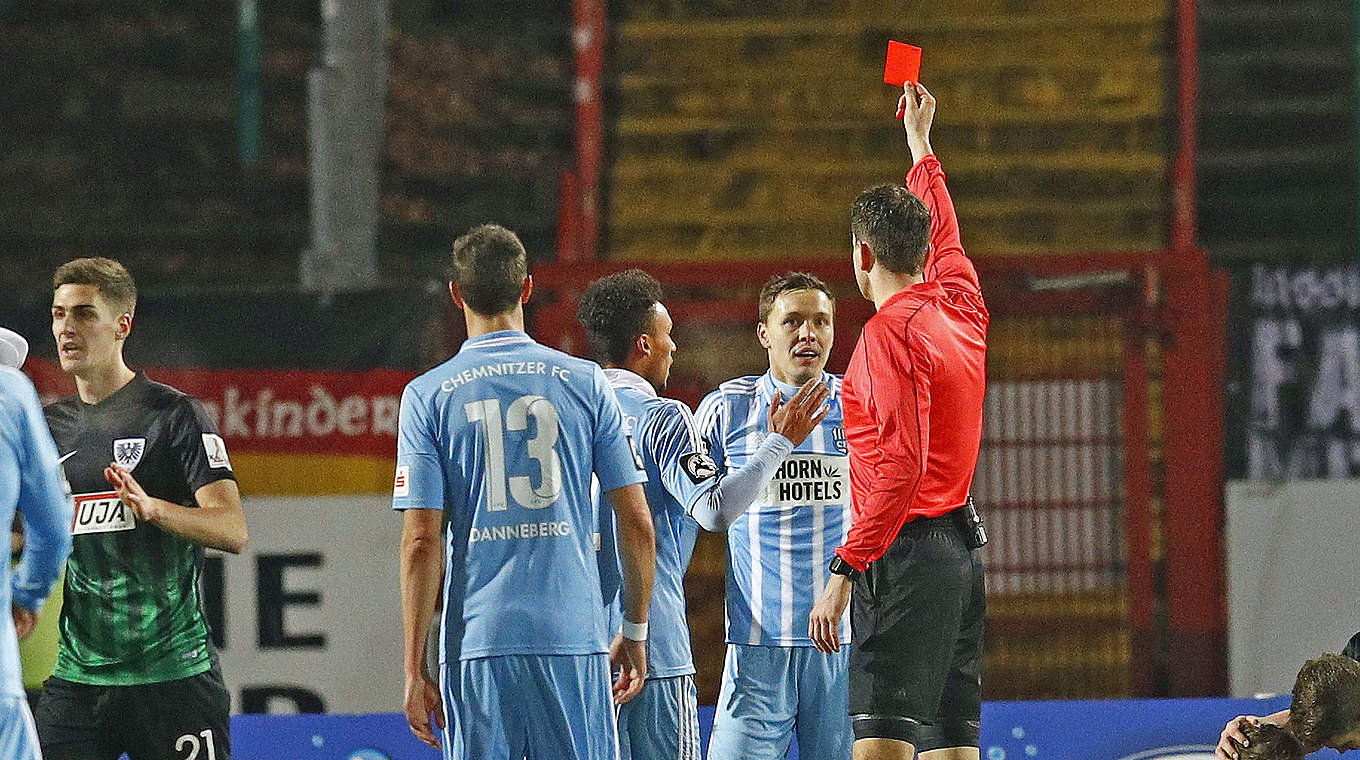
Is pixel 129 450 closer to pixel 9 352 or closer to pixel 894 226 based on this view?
pixel 9 352

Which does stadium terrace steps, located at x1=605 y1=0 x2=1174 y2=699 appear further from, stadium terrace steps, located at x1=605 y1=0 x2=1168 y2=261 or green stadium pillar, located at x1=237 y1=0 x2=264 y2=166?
green stadium pillar, located at x1=237 y1=0 x2=264 y2=166

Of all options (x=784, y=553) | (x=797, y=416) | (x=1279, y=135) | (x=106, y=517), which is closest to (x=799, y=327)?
(x=797, y=416)

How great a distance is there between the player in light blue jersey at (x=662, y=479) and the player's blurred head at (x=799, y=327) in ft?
1.57

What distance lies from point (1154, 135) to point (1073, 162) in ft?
1.65

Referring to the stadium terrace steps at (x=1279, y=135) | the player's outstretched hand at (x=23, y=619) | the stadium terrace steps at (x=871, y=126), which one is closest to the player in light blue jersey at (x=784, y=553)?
the player's outstretched hand at (x=23, y=619)

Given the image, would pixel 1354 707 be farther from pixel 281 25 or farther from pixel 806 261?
pixel 281 25

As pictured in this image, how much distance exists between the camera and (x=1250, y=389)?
810cm

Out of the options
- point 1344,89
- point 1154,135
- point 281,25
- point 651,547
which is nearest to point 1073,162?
point 1154,135

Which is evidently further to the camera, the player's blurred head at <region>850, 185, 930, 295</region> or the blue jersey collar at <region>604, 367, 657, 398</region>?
the blue jersey collar at <region>604, 367, 657, 398</region>

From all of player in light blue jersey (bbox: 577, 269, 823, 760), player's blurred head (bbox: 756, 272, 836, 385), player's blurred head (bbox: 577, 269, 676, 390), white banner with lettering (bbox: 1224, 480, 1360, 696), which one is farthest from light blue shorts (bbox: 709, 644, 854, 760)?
white banner with lettering (bbox: 1224, 480, 1360, 696)

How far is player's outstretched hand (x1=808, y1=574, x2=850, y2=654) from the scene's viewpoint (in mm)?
4812

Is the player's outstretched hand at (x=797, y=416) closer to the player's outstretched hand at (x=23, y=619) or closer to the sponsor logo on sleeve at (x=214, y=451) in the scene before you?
the sponsor logo on sleeve at (x=214, y=451)

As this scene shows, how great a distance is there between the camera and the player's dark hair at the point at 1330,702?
476 centimetres

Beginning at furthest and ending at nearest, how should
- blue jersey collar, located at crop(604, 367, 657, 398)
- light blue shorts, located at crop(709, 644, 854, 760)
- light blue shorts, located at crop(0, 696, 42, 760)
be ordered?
light blue shorts, located at crop(709, 644, 854, 760)
blue jersey collar, located at crop(604, 367, 657, 398)
light blue shorts, located at crop(0, 696, 42, 760)
